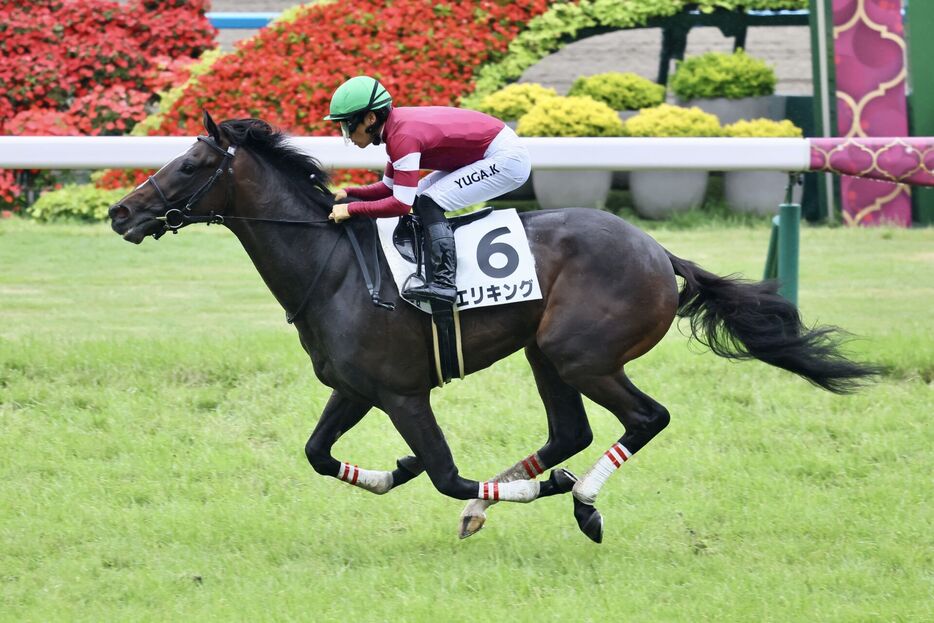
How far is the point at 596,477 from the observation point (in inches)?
201

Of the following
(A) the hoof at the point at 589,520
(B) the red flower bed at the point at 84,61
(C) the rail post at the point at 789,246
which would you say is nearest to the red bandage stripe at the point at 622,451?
(A) the hoof at the point at 589,520

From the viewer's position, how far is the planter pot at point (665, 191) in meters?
11.4

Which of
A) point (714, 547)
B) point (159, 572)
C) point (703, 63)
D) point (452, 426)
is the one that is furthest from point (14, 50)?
point (714, 547)

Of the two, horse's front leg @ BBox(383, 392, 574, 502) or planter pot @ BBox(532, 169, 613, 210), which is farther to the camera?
planter pot @ BBox(532, 169, 613, 210)

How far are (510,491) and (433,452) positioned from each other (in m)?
0.35

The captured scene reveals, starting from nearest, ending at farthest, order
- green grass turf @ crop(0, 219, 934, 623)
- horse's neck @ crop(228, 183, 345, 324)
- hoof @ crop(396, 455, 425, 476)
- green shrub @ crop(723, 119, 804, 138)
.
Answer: green grass turf @ crop(0, 219, 934, 623) → horse's neck @ crop(228, 183, 345, 324) → hoof @ crop(396, 455, 425, 476) → green shrub @ crop(723, 119, 804, 138)

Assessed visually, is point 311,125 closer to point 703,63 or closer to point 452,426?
point 703,63

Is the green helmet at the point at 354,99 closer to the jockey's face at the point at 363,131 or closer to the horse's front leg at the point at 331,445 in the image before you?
the jockey's face at the point at 363,131

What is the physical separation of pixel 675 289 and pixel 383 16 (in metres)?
7.80

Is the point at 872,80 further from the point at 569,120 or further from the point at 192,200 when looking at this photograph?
the point at 192,200

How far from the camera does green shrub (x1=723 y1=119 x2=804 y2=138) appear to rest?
36.9 ft

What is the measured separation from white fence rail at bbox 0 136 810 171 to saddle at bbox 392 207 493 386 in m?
2.26

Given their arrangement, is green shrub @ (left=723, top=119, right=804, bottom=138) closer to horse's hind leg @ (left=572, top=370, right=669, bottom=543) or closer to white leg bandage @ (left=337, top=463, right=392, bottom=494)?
horse's hind leg @ (left=572, top=370, right=669, bottom=543)

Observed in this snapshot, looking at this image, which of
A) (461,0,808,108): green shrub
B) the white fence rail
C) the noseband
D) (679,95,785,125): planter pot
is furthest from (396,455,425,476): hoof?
(679,95,785,125): planter pot
